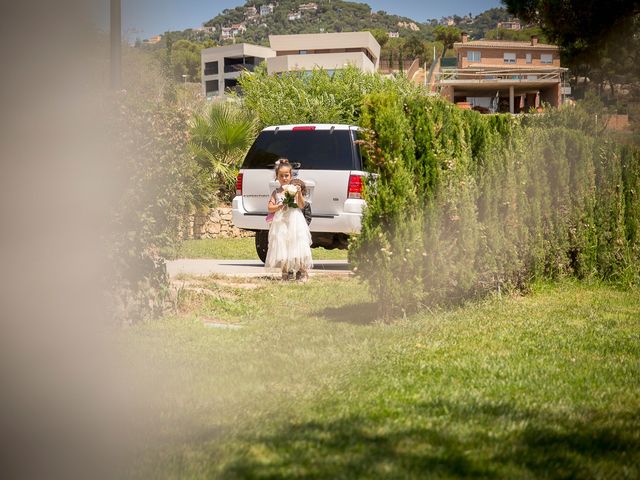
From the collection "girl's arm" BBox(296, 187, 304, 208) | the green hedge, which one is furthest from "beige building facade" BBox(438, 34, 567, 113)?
the green hedge

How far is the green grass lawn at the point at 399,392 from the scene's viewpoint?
156 inches

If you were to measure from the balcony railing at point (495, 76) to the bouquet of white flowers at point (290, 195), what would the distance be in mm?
64513

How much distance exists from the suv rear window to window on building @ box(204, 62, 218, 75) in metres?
112

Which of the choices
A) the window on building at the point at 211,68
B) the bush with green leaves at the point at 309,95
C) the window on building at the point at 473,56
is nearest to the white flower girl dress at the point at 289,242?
the bush with green leaves at the point at 309,95

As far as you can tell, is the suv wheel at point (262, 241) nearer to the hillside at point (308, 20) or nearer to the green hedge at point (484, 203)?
the green hedge at point (484, 203)

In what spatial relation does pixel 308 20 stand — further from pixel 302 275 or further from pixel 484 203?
pixel 484 203

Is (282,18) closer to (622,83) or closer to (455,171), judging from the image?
(622,83)

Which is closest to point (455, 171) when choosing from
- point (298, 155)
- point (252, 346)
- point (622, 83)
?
point (252, 346)

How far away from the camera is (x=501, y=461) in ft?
13.0

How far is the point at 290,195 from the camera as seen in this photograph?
11.4 m

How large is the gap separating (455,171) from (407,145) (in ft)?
1.93

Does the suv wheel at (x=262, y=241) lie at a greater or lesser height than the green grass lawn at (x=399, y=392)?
lesser

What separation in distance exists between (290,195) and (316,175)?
5.84 feet

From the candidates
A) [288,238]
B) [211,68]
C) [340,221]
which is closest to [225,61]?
[211,68]
